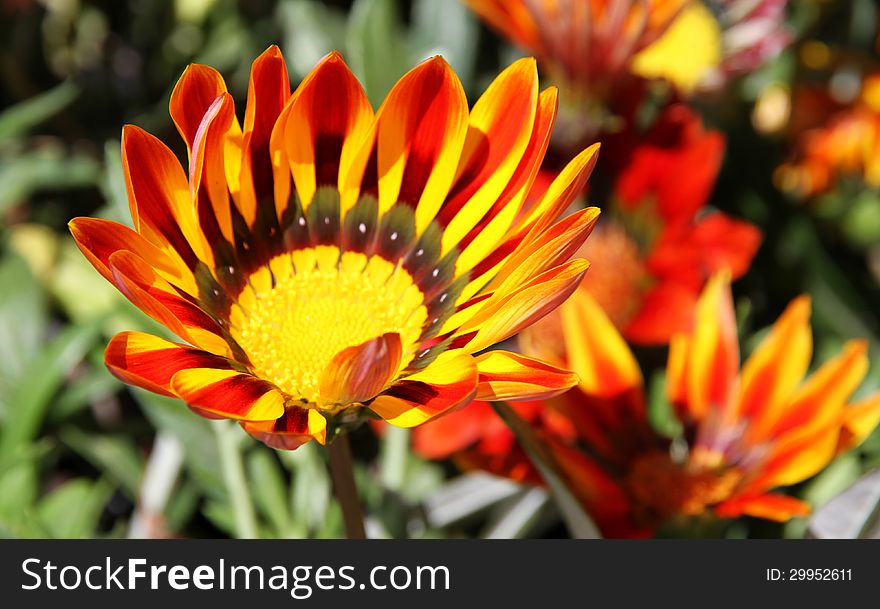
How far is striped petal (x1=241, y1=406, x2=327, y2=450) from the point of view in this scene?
54cm

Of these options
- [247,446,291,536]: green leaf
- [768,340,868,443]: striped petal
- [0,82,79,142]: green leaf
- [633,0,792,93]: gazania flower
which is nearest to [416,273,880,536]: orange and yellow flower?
[768,340,868,443]: striped petal

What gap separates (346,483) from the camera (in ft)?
2.22

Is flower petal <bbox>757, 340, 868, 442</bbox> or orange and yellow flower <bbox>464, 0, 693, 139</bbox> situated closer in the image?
flower petal <bbox>757, 340, 868, 442</bbox>

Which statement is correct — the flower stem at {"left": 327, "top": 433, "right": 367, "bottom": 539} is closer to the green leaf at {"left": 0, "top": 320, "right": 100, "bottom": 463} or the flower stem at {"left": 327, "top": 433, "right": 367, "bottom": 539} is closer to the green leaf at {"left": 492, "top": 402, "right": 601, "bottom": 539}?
the green leaf at {"left": 492, "top": 402, "right": 601, "bottom": 539}

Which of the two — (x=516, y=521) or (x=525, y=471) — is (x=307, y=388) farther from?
(x=516, y=521)

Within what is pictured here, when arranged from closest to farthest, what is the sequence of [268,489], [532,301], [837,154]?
[532,301]
[268,489]
[837,154]

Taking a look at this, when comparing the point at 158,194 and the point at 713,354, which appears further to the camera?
the point at 713,354

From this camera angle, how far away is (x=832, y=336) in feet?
3.71

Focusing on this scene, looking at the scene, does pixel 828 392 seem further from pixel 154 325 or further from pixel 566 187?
pixel 154 325

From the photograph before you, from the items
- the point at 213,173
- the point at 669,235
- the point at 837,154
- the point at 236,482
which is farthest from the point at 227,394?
the point at 837,154

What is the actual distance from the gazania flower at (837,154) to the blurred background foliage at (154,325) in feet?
0.09

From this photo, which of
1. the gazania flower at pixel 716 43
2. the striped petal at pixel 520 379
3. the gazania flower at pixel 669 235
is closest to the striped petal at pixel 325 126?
the striped petal at pixel 520 379

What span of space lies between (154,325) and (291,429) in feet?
1.21

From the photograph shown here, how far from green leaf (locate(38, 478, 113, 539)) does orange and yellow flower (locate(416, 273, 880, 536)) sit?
1.11ft
